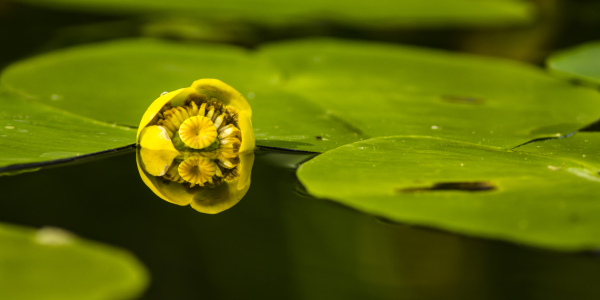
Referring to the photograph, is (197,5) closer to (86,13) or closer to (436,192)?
(86,13)

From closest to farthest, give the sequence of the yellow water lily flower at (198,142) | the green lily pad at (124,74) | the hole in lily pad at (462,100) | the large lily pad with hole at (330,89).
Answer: the yellow water lily flower at (198,142), the large lily pad with hole at (330,89), the green lily pad at (124,74), the hole in lily pad at (462,100)

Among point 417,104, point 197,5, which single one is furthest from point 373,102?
point 197,5

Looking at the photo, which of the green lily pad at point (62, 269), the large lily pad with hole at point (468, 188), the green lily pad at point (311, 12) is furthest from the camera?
the green lily pad at point (311, 12)

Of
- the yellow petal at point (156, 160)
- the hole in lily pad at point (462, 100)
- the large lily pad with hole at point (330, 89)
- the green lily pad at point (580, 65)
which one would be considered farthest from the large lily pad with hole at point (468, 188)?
the green lily pad at point (580, 65)

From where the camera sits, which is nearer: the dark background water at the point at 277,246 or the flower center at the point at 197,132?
the dark background water at the point at 277,246

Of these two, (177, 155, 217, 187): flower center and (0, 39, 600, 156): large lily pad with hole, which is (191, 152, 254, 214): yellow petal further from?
(0, 39, 600, 156): large lily pad with hole

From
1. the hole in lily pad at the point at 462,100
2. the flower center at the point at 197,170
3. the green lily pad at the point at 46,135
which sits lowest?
the flower center at the point at 197,170

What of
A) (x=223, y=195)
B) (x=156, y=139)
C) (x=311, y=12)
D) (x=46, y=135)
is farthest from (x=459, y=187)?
(x=311, y=12)

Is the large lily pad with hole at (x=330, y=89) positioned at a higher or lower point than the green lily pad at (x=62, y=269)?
higher

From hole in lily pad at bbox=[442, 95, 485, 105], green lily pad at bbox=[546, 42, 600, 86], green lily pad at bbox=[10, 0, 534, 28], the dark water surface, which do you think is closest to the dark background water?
the dark water surface

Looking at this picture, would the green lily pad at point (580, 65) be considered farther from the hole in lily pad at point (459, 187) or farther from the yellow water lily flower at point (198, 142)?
the yellow water lily flower at point (198, 142)
